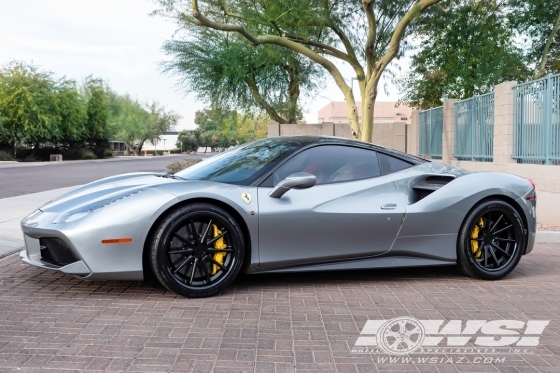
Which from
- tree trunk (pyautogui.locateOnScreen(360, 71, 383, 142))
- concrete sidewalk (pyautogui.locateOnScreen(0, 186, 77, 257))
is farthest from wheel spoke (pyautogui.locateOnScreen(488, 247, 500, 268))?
tree trunk (pyautogui.locateOnScreen(360, 71, 383, 142))

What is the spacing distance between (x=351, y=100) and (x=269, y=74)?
5299 millimetres

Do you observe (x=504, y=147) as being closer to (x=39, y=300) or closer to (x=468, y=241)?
(x=468, y=241)

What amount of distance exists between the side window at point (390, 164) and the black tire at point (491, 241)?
30.5 inches

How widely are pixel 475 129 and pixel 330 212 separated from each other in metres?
11.2

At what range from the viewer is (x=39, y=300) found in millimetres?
4664

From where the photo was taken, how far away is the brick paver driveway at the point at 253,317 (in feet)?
11.0

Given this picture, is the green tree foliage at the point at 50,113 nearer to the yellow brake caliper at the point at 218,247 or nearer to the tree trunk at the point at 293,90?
the tree trunk at the point at 293,90

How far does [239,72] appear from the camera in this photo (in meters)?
20.9

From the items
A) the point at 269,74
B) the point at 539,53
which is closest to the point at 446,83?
the point at 539,53

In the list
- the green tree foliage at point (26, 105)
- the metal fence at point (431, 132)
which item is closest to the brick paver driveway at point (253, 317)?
the metal fence at point (431, 132)

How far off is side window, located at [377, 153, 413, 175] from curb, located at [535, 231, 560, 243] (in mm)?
3506

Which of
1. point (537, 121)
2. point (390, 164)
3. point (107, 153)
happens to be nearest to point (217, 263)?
point (390, 164)

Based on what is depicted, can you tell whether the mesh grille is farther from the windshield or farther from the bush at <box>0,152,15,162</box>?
the bush at <box>0,152,15,162</box>

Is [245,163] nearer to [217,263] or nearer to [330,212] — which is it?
[330,212]
